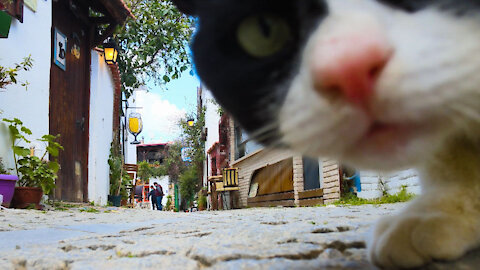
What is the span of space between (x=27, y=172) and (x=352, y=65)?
6464mm

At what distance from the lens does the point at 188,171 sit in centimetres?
2475

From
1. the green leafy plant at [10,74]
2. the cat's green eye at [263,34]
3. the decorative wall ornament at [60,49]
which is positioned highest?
the decorative wall ornament at [60,49]

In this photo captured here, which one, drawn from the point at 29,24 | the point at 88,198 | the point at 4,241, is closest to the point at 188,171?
the point at 88,198

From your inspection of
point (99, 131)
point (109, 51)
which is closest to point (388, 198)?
point (99, 131)

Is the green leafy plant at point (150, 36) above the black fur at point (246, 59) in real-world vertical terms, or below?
above

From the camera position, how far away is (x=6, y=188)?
558cm

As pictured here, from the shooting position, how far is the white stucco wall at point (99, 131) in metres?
9.77

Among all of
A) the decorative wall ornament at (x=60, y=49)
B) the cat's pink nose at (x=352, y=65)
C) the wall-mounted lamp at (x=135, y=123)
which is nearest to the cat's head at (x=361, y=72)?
the cat's pink nose at (x=352, y=65)

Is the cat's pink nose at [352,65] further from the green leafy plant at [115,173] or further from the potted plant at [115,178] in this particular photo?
the green leafy plant at [115,173]

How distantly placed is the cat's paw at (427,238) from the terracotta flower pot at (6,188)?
5.56m

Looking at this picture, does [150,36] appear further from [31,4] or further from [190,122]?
[190,122]

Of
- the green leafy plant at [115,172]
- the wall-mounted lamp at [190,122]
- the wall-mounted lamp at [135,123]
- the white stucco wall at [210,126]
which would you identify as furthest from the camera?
the wall-mounted lamp at [190,122]

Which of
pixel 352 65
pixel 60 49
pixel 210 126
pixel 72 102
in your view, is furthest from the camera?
pixel 210 126

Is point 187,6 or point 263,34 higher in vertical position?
point 187,6
